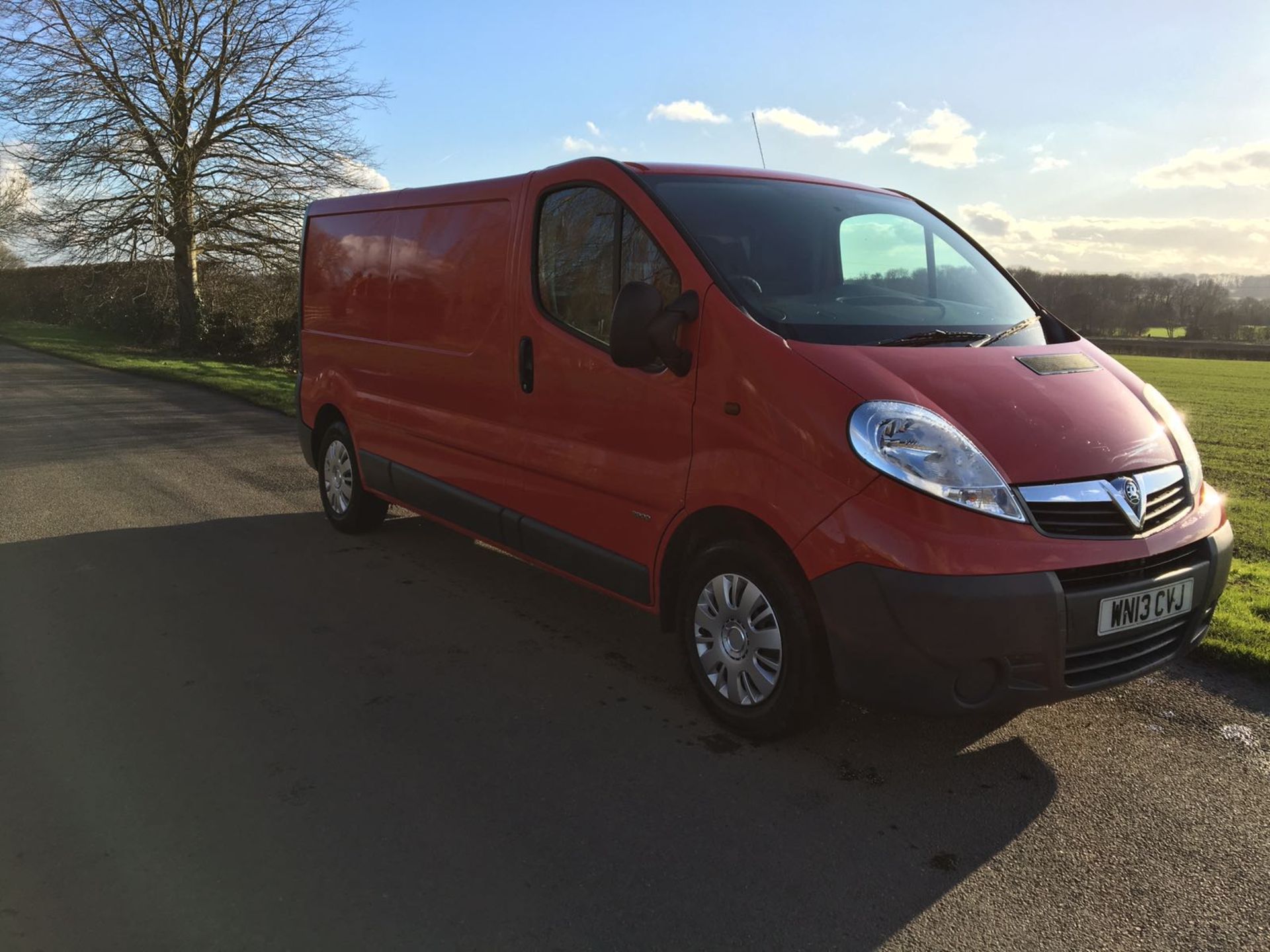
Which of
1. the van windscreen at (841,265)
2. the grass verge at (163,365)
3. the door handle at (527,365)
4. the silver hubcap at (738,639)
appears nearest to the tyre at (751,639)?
the silver hubcap at (738,639)

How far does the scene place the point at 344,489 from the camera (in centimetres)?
656

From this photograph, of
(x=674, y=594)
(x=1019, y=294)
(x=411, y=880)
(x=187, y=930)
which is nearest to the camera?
(x=187, y=930)

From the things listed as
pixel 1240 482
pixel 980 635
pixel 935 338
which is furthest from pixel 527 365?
pixel 1240 482

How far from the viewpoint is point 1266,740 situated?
360cm

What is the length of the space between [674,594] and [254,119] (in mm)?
24415

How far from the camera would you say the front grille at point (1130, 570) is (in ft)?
9.77

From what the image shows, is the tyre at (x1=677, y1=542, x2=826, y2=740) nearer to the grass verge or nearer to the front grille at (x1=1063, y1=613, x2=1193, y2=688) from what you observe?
the front grille at (x1=1063, y1=613, x2=1193, y2=688)

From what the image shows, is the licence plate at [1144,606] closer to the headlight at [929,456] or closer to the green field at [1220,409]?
the headlight at [929,456]

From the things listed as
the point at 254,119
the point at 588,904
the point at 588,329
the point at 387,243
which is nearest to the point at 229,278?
the point at 254,119

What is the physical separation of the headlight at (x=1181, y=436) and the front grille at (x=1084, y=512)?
0.33m

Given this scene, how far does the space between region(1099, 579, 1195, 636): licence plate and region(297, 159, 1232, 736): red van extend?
1 cm

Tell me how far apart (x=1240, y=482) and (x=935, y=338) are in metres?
7.85

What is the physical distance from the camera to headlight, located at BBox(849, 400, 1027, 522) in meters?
2.97

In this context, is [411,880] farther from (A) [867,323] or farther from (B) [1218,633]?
(B) [1218,633]
